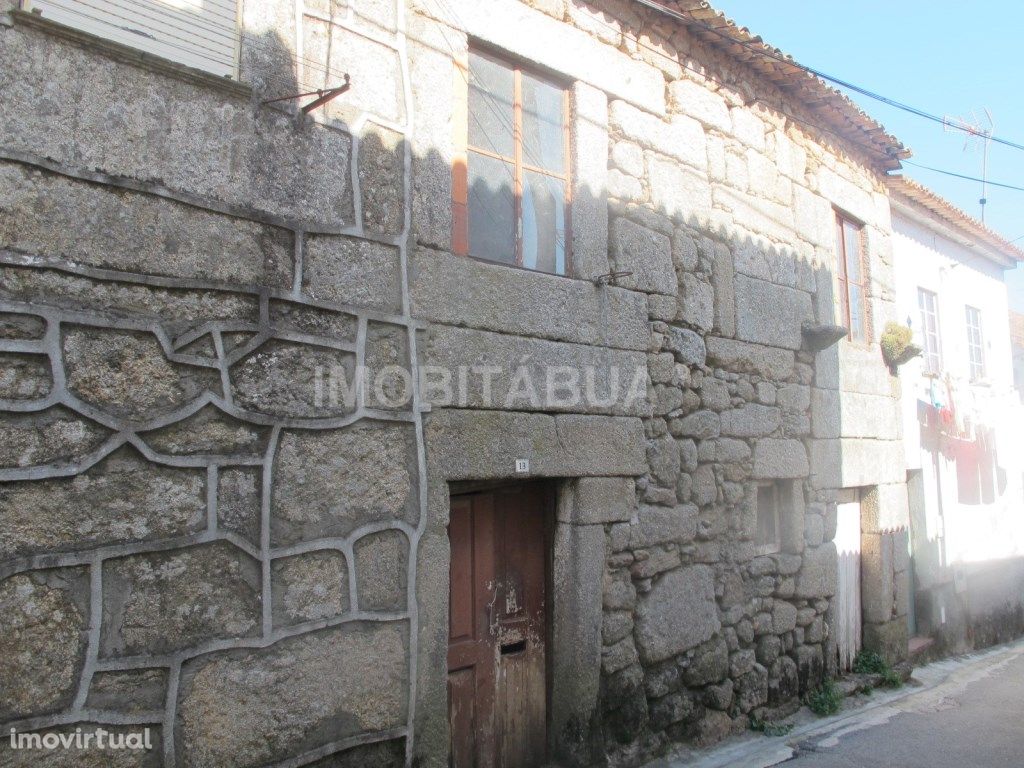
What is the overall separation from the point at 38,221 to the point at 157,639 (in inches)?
56.7

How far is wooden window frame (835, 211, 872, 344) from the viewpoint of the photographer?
6.43m

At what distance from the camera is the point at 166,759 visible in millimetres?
2539

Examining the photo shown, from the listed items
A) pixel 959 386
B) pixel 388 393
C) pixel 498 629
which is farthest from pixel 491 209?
pixel 959 386

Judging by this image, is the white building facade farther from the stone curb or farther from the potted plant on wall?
the stone curb

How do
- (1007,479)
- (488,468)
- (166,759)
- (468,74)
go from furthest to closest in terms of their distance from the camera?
(1007,479)
(468,74)
(488,468)
(166,759)

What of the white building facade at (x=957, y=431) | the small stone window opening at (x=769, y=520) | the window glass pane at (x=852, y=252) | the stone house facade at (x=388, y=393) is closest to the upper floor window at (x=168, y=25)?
the stone house facade at (x=388, y=393)

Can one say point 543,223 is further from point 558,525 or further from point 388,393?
point 558,525

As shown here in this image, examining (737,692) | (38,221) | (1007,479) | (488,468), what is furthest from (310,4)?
(1007,479)

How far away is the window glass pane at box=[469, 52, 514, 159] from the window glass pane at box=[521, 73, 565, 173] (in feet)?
0.36

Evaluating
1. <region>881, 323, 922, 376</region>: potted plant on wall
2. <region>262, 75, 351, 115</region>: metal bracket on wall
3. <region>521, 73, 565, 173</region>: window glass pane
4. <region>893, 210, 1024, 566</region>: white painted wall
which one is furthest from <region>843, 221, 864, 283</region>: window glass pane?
<region>262, 75, 351, 115</region>: metal bracket on wall

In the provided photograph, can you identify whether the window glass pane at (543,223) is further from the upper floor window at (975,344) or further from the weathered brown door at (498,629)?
the upper floor window at (975,344)

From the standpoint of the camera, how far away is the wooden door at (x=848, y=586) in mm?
5875

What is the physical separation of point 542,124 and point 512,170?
38 centimetres

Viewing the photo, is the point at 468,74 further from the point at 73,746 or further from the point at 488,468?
the point at 73,746
